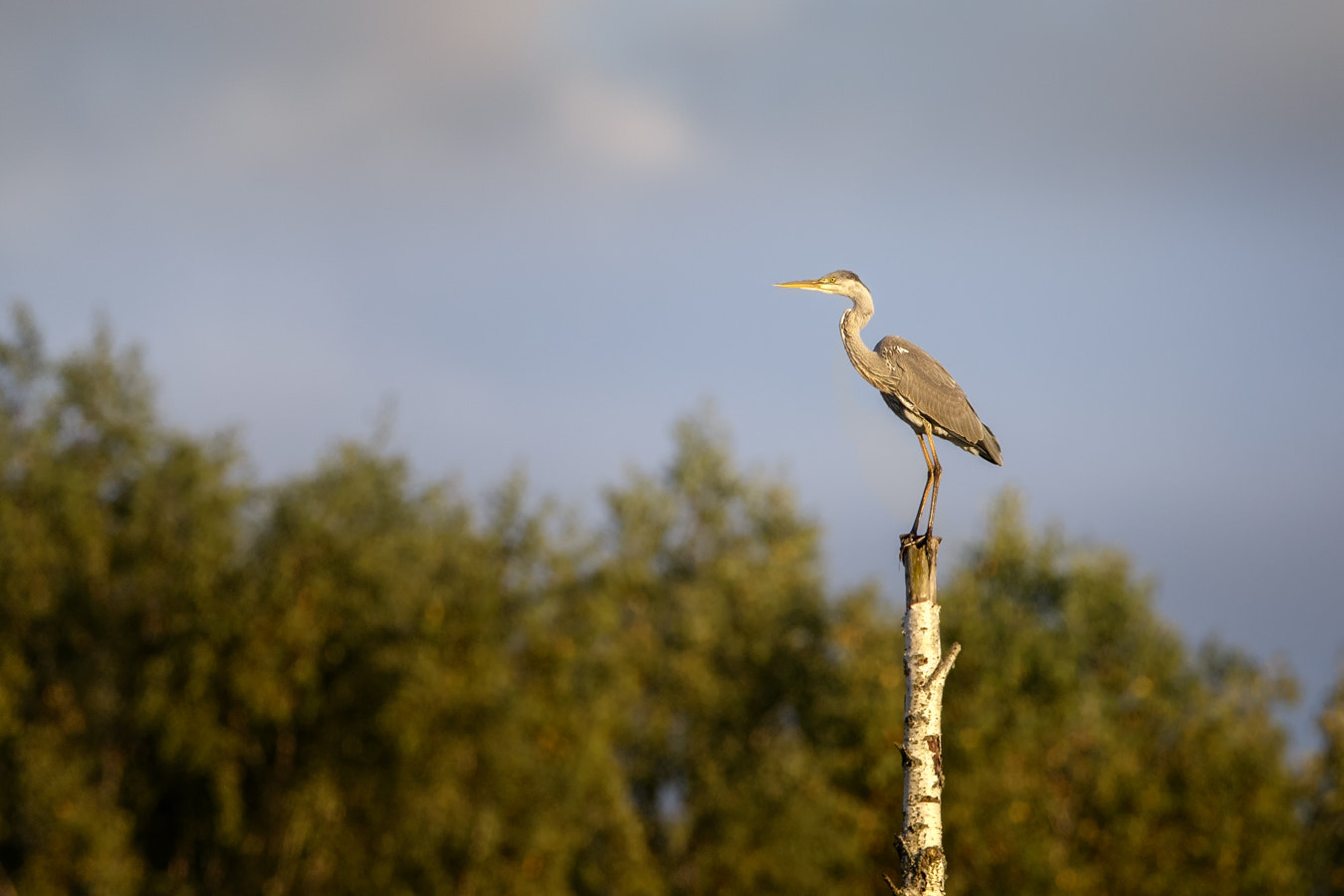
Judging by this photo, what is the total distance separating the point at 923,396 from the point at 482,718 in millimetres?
22160

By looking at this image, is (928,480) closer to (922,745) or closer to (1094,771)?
(922,745)

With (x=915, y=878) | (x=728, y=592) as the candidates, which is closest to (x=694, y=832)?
(x=728, y=592)

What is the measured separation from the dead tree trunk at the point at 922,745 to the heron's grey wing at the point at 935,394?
2.51m

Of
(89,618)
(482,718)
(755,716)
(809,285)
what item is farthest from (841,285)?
(755,716)

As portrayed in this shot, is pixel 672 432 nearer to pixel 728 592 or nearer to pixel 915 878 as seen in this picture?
pixel 728 592

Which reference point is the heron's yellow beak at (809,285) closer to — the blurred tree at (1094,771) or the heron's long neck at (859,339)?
the heron's long neck at (859,339)

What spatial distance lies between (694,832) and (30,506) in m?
19.9

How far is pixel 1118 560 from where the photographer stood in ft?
154

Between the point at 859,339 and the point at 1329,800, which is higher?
the point at 1329,800

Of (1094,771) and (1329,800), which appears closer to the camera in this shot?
(1094,771)

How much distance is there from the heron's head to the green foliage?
64.1ft

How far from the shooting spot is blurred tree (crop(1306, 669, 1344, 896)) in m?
40.6

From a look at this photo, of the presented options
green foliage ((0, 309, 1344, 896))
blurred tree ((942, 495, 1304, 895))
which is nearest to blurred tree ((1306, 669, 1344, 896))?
green foliage ((0, 309, 1344, 896))

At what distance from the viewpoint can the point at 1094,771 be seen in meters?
38.2
